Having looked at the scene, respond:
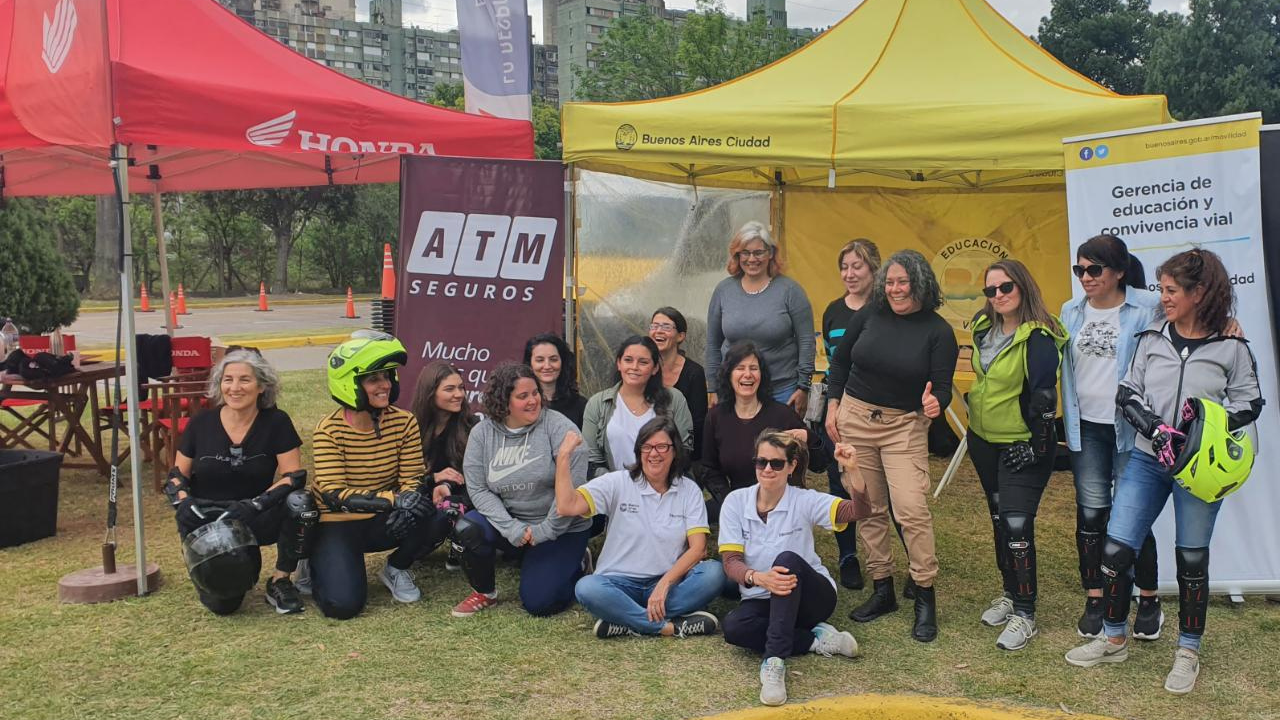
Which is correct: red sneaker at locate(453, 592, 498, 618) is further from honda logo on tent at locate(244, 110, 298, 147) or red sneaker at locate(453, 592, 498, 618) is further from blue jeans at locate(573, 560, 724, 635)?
honda logo on tent at locate(244, 110, 298, 147)

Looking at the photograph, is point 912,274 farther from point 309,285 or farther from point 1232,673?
point 309,285

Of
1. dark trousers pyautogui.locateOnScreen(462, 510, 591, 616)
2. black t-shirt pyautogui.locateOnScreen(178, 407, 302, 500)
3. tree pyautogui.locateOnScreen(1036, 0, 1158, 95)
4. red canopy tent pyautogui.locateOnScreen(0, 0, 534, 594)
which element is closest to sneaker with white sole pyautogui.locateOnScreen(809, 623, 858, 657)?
→ dark trousers pyautogui.locateOnScreen(462, 510, 591, 616)

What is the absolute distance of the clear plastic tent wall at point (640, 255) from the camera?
6922 millimetres

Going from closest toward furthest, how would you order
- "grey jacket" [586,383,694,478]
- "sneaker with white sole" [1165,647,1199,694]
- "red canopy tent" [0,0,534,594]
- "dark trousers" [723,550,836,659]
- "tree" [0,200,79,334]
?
"sneaker with white sole" [1165,647,1199,694], "dark trousers" [723,550,836,659], "red canopy tent" [0,0,534,594], "grey jacket" [586,383,694,478], "tree" [0,200,79,334]

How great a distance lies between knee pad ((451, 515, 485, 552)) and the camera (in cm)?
460

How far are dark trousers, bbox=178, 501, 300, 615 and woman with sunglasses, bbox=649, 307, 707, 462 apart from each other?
2.02m

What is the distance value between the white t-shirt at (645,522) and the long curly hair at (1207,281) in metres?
2.12

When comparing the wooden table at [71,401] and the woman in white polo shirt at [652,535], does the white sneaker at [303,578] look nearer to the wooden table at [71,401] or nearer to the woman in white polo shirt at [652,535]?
the woman in white polo shirt at [652,535]

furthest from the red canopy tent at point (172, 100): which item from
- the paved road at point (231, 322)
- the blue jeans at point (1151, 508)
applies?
the paved road at point (231, 322)

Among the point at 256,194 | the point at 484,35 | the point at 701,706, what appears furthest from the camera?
the point at 256,194

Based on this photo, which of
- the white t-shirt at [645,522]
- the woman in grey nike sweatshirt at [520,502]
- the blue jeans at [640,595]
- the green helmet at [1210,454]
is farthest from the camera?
the woman in grey nike sweatshirt at [520,502]

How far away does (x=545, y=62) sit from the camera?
12088cm

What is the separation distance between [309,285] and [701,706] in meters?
37.9

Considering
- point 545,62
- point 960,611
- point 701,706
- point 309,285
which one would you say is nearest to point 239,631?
point 701,706
